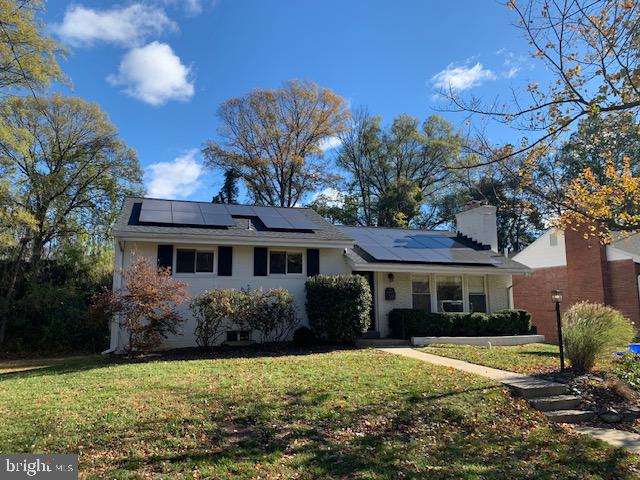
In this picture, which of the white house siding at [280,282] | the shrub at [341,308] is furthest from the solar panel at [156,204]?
the shrub at [341,308]

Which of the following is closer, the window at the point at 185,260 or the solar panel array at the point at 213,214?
the window at the point at 185,260

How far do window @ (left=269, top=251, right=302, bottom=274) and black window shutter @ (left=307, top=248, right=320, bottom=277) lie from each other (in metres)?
0.31

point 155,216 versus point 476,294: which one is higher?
point 155,216

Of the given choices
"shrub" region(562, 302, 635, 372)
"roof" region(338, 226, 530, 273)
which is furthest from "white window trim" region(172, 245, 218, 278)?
"shrub" region(562, 302, 635, 372)

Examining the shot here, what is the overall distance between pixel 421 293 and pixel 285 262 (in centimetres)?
520

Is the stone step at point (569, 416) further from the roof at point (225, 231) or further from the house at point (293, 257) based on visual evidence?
the roof at point (225, 231)

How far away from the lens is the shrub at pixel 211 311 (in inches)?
473

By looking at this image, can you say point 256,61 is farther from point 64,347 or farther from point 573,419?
point 573,419

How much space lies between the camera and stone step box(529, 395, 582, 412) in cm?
687

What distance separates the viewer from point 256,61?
1455cm

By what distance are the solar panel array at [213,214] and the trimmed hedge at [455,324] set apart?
444 centimetres

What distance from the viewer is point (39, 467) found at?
4234 millimetres

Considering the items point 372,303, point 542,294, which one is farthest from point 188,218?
point 542,294

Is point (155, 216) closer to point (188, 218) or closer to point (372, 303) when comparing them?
point (188, 218)
